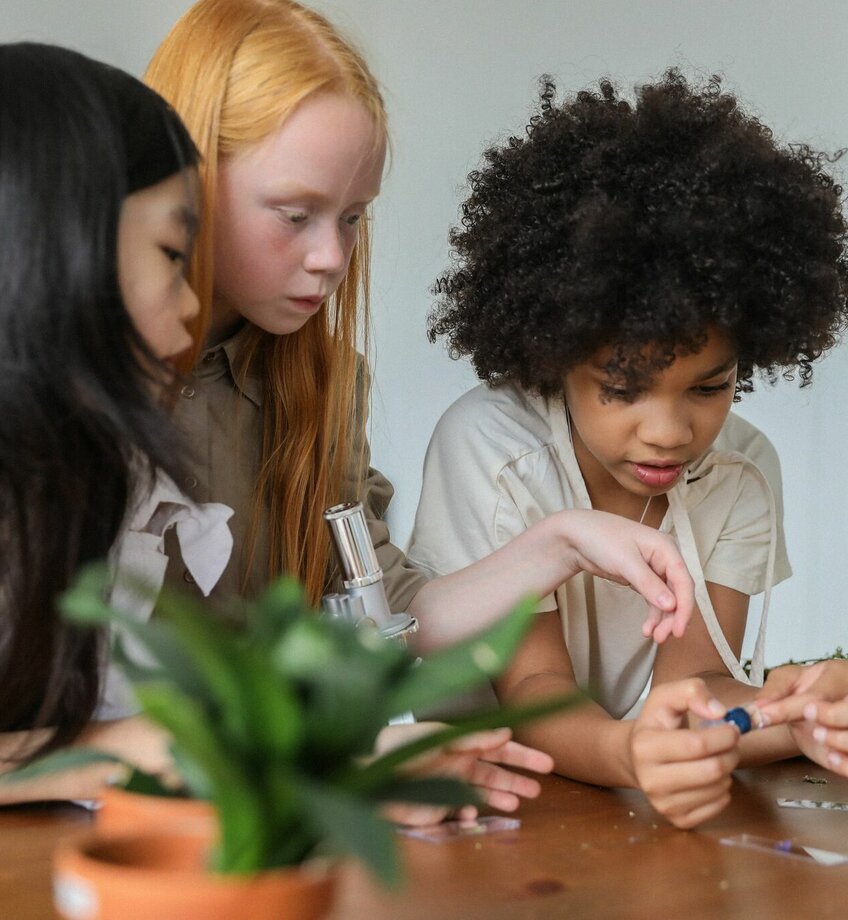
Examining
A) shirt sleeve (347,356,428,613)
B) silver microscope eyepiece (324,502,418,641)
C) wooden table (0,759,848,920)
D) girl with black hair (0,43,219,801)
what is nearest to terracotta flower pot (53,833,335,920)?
wooden table (0,759,848,920)

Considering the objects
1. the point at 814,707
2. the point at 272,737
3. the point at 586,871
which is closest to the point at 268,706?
the point at 272,737

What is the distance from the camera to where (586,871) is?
652 millimetres

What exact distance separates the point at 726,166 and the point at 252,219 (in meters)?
0.43

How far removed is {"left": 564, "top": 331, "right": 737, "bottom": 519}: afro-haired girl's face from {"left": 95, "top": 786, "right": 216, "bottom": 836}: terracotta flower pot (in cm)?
72

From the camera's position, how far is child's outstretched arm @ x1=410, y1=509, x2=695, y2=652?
3.20 feet

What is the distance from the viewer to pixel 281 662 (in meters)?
0.38

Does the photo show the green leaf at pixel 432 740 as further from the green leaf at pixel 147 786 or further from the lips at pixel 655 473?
the lips at pixel 655 473

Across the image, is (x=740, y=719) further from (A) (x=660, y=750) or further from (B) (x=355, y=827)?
(B) (x=355, y=827)

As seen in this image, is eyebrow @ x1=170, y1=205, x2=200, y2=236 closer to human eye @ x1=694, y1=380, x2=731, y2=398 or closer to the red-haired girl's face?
the red-haired girl's face

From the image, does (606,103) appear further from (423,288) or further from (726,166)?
(423,288)

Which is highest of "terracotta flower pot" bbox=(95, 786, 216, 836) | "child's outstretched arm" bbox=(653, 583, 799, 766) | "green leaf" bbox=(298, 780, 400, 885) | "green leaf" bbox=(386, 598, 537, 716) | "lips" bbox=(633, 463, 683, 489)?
"green leaf" bbox=(386, 598, 537, 716)

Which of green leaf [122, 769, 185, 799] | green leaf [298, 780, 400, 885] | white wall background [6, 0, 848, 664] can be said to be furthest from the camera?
white wall background [6, 0, 848, 664]

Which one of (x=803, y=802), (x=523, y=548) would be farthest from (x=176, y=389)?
(x=803, y=802)

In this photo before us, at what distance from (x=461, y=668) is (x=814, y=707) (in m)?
0.53
